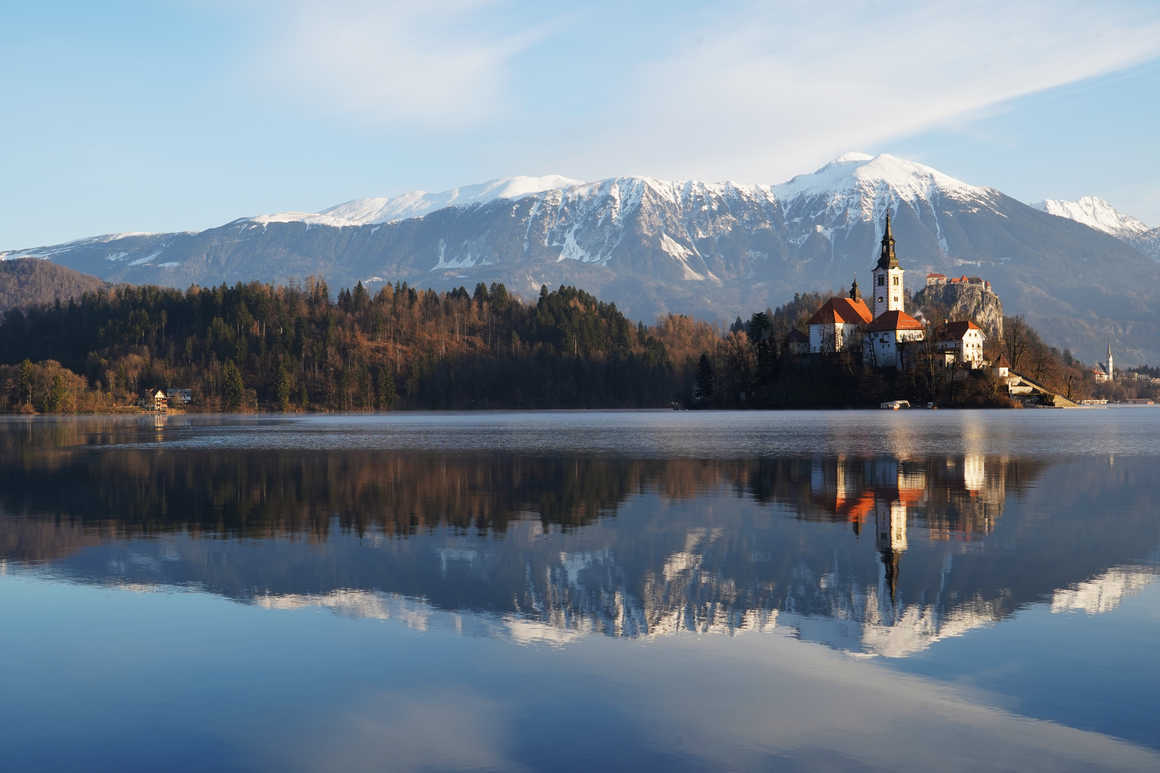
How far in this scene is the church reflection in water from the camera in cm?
1844

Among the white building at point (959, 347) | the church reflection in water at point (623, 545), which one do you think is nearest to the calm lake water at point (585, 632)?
the church reflection in water at point (623, 545)

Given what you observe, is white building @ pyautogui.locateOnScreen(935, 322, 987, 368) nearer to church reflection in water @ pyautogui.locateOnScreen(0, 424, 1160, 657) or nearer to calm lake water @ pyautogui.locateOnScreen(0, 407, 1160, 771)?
church reflection in water @ pyautogui.locateOnScreen(0, 424, 1160, 657)

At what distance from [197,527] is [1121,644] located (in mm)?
25070

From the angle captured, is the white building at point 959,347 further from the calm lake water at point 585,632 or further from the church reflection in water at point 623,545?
the calm lake water at point 585,632

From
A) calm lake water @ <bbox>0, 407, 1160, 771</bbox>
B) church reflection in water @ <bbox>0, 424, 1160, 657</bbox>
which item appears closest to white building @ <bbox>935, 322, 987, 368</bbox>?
church reflection in water @ <bbox>0, 424, 1160, 657</bbox>

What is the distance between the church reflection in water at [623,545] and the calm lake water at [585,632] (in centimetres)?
14

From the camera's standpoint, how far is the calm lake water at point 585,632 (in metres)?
11.8

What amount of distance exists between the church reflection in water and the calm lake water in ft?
0.47

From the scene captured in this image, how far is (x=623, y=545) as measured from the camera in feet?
84.1

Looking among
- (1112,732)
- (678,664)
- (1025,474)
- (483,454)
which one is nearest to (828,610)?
(678,664)

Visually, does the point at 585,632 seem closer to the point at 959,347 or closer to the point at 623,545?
the point at 623,545

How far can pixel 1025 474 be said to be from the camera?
4481cm

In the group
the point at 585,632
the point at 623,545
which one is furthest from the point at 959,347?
the point at 585,632

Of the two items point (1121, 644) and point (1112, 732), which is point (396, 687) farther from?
point (1121, 644)
